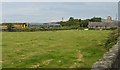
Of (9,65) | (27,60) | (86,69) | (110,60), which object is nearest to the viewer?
(110,60)

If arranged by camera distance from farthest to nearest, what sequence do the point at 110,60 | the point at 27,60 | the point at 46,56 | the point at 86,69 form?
1. the point at 46,56
2. the point at 27,60
3. the point at 86,69
4. the point at 110,60

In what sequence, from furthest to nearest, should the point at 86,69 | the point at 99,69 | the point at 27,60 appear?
the point at 27,60 < the point at 86,69 < the point at 99,69

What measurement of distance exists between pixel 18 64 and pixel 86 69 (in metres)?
3.60

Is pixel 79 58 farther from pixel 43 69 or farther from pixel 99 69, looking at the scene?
pixel 99 69

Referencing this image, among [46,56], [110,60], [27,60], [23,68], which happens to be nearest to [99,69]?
[110,60]

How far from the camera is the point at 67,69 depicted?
541 inches

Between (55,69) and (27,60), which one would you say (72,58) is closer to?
(27,60)

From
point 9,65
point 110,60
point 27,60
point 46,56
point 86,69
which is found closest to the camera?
point 110,60

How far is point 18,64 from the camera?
1523 centimetres

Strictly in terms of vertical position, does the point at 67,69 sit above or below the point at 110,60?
below

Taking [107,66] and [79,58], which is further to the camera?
[79,58]

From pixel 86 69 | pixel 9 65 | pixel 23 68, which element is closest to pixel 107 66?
pixel 86 69

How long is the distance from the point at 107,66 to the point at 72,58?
28.9 feet

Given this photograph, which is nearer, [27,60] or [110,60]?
[110,60]
